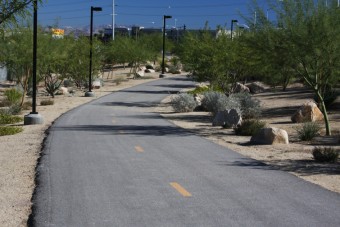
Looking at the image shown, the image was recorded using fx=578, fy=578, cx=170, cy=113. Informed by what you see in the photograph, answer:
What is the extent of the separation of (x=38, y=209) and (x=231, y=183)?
3.97m

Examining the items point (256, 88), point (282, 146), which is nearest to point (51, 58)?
point (256, 88)

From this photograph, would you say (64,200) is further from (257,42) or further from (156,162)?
(257,42)

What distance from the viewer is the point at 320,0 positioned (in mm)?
21438

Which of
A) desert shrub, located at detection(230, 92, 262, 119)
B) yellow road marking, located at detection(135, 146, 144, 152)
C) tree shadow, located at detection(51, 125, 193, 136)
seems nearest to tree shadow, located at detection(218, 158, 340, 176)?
yellow road marking, located at detection(135, 146, 144, 152)

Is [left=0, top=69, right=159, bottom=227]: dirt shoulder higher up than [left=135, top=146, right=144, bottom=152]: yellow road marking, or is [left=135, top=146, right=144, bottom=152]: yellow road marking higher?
[left=135, top=146, right=144, bottom=152]: yellow road marking

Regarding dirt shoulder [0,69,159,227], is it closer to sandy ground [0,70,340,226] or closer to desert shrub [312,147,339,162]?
sandy ground [0,70,340,226]

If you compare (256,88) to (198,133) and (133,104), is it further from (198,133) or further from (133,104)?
(198,133)

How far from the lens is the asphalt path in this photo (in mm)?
8227

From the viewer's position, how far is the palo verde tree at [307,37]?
2044 centimetres

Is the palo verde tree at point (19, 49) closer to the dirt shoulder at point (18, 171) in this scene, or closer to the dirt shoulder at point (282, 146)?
the dirt shoulder at point (282, 146)

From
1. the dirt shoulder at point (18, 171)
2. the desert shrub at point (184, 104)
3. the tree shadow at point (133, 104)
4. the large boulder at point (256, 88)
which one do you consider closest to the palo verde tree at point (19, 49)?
the tree shadow at point (133, 104)

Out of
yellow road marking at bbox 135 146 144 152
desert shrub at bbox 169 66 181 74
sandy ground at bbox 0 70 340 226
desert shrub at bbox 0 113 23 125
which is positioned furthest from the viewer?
desert shrub at bbox 169 66 181 74

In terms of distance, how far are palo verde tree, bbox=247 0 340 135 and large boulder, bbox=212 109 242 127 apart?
3017 millimetres

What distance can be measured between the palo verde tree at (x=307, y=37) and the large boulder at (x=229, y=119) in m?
3.02
